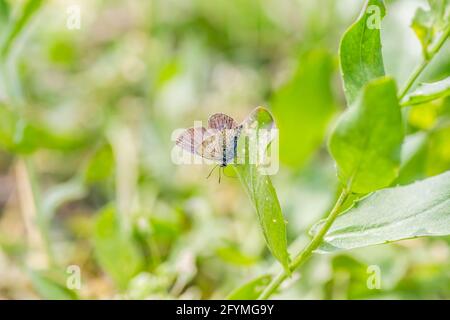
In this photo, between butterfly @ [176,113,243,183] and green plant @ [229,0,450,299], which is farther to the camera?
butterfly @ [176,113,243,183]

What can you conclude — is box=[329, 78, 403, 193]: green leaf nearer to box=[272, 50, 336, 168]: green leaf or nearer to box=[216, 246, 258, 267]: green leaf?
box=[216, 246, 258, 267]: green leaf

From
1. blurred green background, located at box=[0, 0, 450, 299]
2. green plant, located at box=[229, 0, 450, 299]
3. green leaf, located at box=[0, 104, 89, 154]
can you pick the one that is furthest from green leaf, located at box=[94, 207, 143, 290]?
green plant, located at box=[229, 0, 450, 299]

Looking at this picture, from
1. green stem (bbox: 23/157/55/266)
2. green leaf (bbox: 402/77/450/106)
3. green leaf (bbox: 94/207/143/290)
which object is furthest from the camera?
green stem (bbox: 23/157/55/266)

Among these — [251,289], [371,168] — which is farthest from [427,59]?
[251,289]

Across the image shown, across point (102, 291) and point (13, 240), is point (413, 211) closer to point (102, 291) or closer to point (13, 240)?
point (102, 291)

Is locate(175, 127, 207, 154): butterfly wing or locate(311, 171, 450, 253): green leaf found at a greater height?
locate(175, 127, 207, 154): butterfly wing

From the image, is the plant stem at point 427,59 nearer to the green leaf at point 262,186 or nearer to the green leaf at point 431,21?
the green leaf at point 431,21
